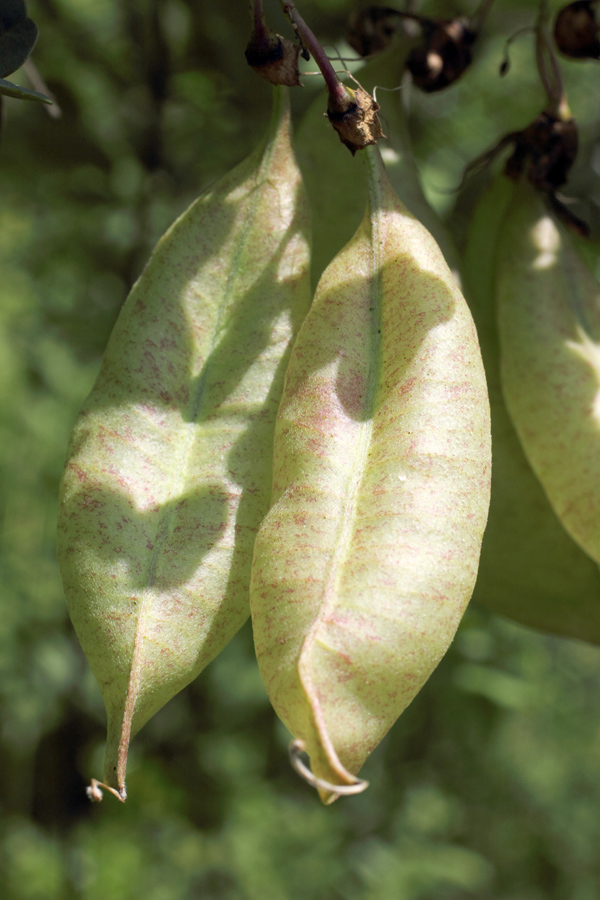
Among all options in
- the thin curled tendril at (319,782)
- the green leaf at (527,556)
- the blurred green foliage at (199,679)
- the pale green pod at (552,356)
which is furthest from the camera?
the blurred green foliage at (199,679)

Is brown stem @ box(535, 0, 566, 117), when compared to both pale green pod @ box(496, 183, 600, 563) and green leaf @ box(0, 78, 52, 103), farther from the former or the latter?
green leaf @ box(0, 78, 52, 103)

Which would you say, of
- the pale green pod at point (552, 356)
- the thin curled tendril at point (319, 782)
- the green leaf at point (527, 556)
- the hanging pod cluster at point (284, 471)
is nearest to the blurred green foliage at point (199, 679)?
the pale green pod at point (552, 356)

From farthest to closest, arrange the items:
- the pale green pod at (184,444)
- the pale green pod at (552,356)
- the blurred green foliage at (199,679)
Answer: the blurred green foliage at (199,679)
the pale green pod at (552,356)
the pale green pod at (184,444)

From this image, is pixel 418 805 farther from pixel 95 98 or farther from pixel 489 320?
pixel 95 98

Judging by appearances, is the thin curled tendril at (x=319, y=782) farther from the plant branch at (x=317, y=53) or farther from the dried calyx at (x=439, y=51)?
the dried calyx at (x=439, y=51)

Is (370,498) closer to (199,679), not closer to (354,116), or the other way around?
(354,116)

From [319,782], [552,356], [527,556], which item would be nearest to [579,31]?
[552,356]

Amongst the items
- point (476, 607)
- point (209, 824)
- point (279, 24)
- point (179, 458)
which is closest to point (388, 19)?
point (279, 24)
